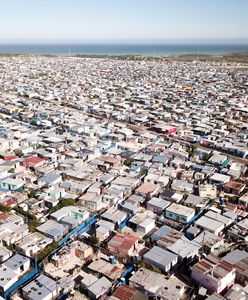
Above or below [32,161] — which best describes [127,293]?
below

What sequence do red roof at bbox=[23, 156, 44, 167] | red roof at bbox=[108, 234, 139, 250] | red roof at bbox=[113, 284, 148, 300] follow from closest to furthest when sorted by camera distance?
red roof at bbox=[113, 284, 148, 300] → red roof at bbox=[108, 234, 139, 250] → red roof at bbox=[23, 156, 44, 167]

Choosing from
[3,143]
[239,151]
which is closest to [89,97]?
[3,143]

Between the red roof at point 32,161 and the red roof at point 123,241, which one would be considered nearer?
the red roof at point 123,241

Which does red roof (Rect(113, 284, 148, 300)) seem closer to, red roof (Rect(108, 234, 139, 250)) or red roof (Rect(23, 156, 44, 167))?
red roof (Rect(108, 234, 139, 250))

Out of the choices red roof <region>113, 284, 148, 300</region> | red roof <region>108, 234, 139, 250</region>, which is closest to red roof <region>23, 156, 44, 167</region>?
red roof <region>108, 234, 139, 250</region>

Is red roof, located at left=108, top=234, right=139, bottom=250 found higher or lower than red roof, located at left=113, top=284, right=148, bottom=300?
higher

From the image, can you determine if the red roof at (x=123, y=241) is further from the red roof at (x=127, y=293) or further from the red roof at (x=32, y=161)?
the red roof at (x=32, y=161)

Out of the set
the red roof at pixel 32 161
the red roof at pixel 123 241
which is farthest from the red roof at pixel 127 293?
the red roof at pixel 32 161

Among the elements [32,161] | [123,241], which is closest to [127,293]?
[123,241]

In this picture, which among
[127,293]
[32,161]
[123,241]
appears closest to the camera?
[127,293]

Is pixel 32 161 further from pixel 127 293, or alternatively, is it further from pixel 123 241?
pixel 127 293

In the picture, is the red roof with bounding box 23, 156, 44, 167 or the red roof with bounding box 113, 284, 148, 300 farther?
the red roof with bounding box 23, 156, 44, 167

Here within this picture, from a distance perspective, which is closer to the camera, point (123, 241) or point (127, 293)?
point (127, 293)
